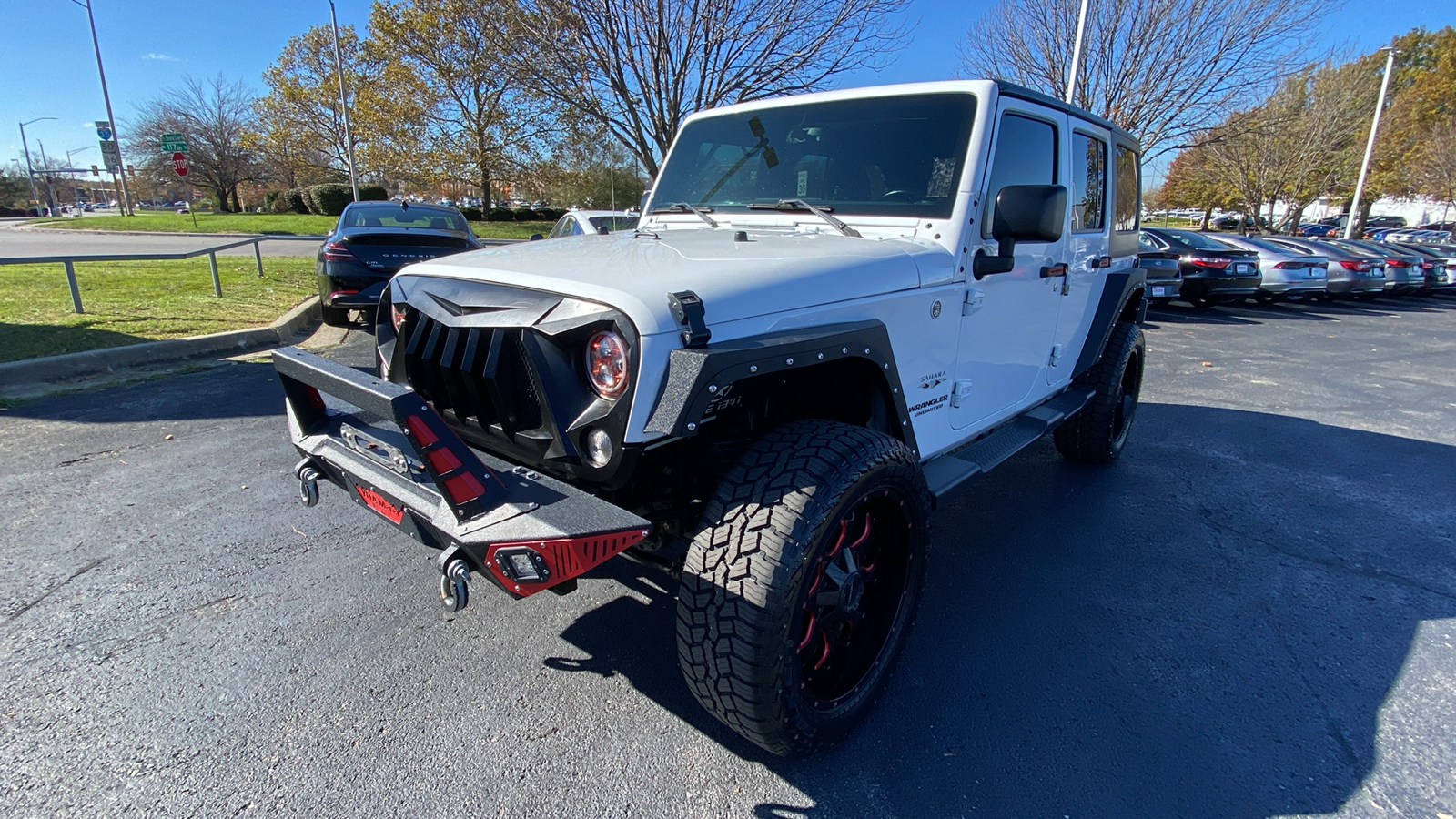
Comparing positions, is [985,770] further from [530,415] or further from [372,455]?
[372,455]

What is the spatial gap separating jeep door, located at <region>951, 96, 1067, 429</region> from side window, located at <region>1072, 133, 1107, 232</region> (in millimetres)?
234

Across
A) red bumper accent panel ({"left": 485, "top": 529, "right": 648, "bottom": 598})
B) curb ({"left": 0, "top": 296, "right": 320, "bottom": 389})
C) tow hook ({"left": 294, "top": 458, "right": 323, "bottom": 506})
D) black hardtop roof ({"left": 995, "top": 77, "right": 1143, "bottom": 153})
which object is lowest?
curb ({"left": 0, "top": 296, "right": 320, "bottom": 389})

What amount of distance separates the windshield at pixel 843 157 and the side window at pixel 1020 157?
0.20 meters

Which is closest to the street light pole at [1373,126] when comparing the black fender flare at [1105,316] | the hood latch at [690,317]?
the black fender flare at [1105,316]

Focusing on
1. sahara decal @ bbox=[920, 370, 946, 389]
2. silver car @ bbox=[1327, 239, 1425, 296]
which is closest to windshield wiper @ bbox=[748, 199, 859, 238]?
sahara decal @ bbox=[920, 370, 946, 389]

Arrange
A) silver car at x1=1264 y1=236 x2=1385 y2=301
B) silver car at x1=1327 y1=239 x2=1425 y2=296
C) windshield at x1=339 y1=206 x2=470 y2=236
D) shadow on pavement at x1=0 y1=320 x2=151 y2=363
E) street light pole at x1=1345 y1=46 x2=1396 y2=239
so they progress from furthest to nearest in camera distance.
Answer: street light pole at x1=1345 y1=46 x2=1396 y2=239 < silver car at x1=1327 y1=239 x2=1425 y2=296 < silver car at x1=1264 y1=236 x2=1385 y2=301 < windshield at x1=339 y1=206 x2=470 y2=236 < shadow on pavement at x1=0 y1=320 x2=151 y2=363

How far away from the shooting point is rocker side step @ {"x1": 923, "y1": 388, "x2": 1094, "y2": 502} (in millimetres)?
2771

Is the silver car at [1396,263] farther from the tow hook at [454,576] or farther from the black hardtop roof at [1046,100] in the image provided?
the tow hook at [454,576]

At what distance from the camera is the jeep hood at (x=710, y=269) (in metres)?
1.88

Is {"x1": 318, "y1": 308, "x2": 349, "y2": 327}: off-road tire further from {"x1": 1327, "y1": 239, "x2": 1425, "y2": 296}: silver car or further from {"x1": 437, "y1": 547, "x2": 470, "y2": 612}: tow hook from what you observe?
{"x1": 1327, "y1": 239, "x2": 1425, "y2": 296}: silver car

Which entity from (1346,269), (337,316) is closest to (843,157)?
(337,316)

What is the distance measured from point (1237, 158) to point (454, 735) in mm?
32919

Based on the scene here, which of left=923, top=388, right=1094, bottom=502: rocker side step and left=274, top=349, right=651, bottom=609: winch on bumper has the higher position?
left=274, top=349, right=651, bottom=609: winch on bumper

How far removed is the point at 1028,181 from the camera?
324 cm
